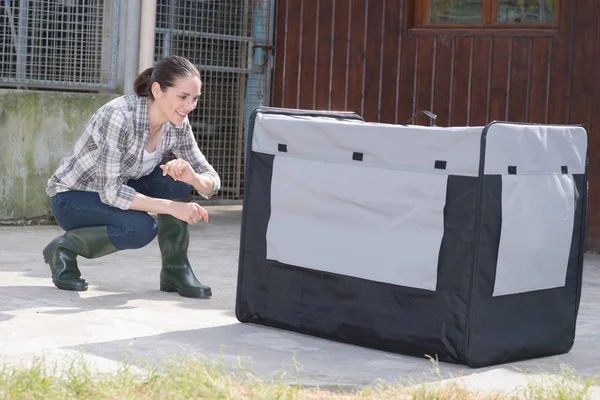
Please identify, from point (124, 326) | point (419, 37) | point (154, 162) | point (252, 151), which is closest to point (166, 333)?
point (124, 326)

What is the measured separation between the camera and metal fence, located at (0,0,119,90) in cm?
799

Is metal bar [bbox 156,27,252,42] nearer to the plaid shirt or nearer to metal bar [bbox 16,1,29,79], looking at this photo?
metal bar [bbox 16,1,29,79]

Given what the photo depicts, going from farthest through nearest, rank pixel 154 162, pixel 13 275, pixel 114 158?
pixel 13 275 < pixel 154 162 < pixel 114 158

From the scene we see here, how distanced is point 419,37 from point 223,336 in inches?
181

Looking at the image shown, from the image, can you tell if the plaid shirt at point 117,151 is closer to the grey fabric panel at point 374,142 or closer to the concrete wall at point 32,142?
the grey fabric panel at point 374,142

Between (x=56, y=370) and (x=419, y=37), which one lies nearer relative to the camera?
(x=56, y=370)

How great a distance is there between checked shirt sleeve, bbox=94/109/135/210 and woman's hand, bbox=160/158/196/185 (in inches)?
9.1

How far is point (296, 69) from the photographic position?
30.4 feet

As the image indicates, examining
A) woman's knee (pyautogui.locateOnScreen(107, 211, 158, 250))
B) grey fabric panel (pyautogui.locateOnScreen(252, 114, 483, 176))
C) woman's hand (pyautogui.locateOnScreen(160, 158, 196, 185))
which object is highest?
grey fabric panel (pyautogui.locateOnScreen(252, 114, 483, 176))

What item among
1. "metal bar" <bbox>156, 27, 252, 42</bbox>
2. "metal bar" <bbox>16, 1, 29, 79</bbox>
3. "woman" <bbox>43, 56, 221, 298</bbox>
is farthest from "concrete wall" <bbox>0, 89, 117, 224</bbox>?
"woman" <bbox>43, 56, 221, 298</bbox>

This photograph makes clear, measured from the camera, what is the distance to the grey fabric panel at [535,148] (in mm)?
3801

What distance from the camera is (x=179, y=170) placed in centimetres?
483

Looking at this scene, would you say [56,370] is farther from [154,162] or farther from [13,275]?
[13,275]

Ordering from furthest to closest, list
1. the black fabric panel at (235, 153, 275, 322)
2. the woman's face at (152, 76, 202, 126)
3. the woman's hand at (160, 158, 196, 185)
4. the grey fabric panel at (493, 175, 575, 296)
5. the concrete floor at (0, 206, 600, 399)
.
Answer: the woman's face at (152, 76, 202, 126)
the woman's hand at (160, 158, 196, 185)
the black fabric panel at (235, 153, 275, 322)
the grey fabric panel at (493, 175, 575, 296)
the concrete floor at (0, 206, 600, 399)
